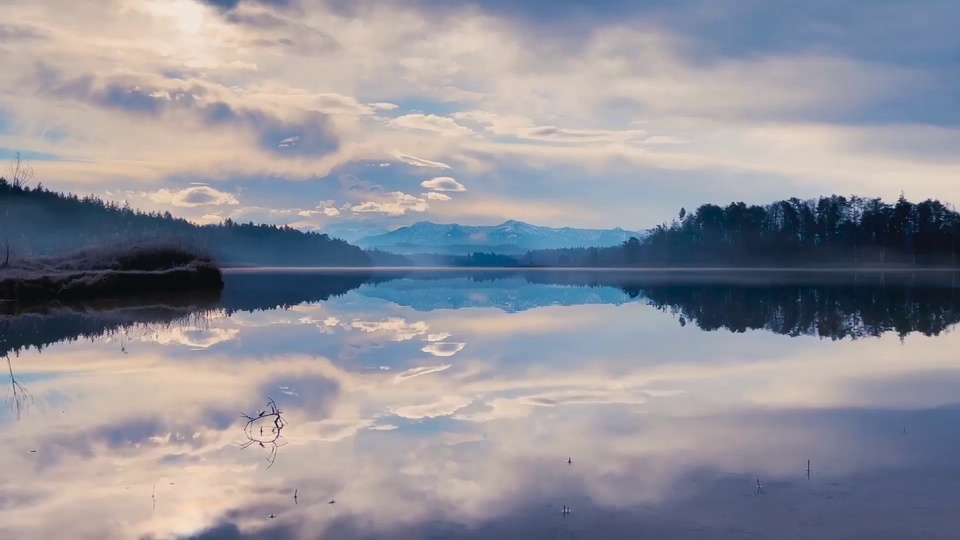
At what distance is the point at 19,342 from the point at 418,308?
13.8m

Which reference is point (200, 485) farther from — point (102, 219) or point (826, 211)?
point (826, 211)

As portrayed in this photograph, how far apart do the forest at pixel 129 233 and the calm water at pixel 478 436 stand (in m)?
21.9

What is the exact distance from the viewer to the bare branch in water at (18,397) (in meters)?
9.58

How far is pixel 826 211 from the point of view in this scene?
111875 mm

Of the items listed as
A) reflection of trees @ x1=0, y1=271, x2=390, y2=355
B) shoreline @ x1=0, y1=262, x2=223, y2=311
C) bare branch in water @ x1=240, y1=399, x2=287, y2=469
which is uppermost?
shoreline @ x1=0, y1=262, x2=223, y2=311

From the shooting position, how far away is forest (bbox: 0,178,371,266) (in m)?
45.4

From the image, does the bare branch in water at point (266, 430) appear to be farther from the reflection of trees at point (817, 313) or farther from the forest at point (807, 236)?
the forest at point (807, 236)

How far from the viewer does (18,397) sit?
10.2m

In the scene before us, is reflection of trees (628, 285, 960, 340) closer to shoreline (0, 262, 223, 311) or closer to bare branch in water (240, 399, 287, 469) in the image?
bare branch in water (240, 399, 287, 469)

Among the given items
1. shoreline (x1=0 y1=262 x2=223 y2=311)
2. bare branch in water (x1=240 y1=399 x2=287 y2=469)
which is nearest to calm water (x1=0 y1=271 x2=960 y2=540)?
bare branch in water (x1=240 y1=399 x2=287 y2=469)

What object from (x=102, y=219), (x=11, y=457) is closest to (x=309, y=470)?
(x=11, y=457)

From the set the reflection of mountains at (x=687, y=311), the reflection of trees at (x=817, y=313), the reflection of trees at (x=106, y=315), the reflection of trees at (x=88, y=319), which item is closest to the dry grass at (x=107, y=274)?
the reflection of trees at (x=106, y=315)

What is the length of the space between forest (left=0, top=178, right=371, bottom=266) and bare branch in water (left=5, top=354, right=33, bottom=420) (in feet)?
68.0

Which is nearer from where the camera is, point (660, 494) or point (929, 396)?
point (660, 494)
